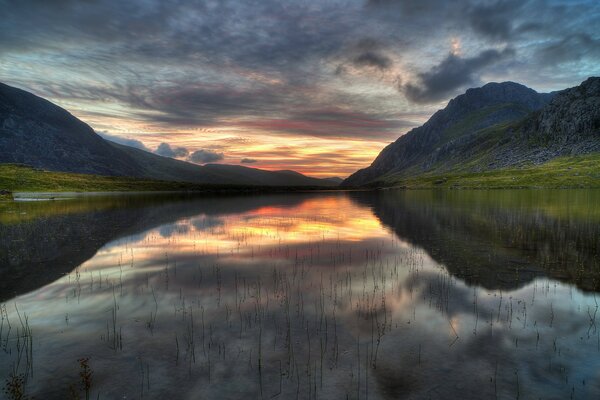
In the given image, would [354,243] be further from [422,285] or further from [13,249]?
[13,249]

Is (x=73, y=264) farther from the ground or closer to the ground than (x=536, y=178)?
closer to the ground

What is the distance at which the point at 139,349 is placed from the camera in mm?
13648

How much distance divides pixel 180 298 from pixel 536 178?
220 m

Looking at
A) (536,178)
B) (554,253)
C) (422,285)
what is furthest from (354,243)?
(536,178)

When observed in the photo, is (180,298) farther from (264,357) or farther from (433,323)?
(433,323)

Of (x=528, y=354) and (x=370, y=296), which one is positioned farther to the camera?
(x=370, y=296)

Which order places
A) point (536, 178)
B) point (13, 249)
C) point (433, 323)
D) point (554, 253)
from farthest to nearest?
point (536, 178)
point (13, 249)
point (554, 253)
point (433, 323)

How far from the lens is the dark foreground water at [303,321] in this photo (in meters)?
11.3

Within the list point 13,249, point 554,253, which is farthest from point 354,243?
point 13,249

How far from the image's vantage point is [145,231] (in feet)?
154

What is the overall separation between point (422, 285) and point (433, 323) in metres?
6.27

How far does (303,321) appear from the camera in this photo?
16.3 meters

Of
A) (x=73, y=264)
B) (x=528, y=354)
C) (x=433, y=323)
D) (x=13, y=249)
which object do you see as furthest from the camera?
(x=13, y=249)

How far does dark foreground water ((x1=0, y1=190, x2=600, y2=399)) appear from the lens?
11273 mm
